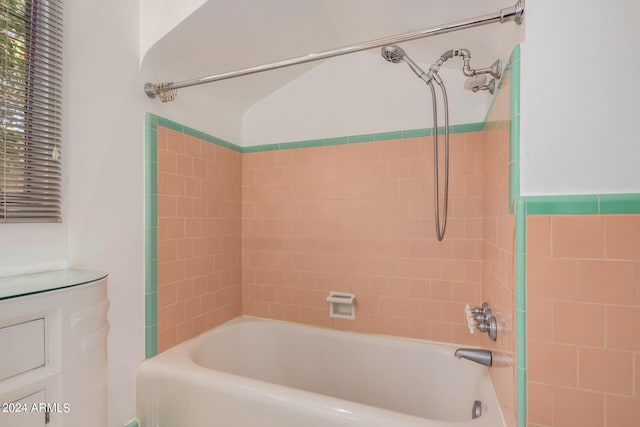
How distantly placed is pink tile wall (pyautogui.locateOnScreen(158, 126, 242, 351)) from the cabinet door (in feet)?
2.18

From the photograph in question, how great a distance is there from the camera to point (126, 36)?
1325mm

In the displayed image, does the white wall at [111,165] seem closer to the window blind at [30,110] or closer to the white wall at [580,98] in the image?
the window blind at [30,110]

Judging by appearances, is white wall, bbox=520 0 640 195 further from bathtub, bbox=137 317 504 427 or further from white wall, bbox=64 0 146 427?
white wall, bbox=64 0 146 427

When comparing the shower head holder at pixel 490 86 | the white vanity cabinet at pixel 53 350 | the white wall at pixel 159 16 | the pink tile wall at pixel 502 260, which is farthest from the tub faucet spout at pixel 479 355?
the white wall at pixel 159 16

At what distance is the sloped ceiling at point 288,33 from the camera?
4.19ft

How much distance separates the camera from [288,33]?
1.55 meters

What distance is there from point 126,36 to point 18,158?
713mm

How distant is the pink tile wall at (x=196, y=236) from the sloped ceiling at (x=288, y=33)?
325 mm

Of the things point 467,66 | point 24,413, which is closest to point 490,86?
point 467,66

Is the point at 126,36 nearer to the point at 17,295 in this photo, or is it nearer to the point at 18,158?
the point at 18,158

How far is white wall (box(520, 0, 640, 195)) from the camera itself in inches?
28.6

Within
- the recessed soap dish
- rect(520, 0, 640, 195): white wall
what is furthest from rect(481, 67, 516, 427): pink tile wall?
the recessed soap dish

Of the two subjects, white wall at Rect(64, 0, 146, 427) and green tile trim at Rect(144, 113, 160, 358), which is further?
green tile trim at Rect(144, 113, 160, 358)

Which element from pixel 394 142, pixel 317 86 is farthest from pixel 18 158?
pixel 394 142
